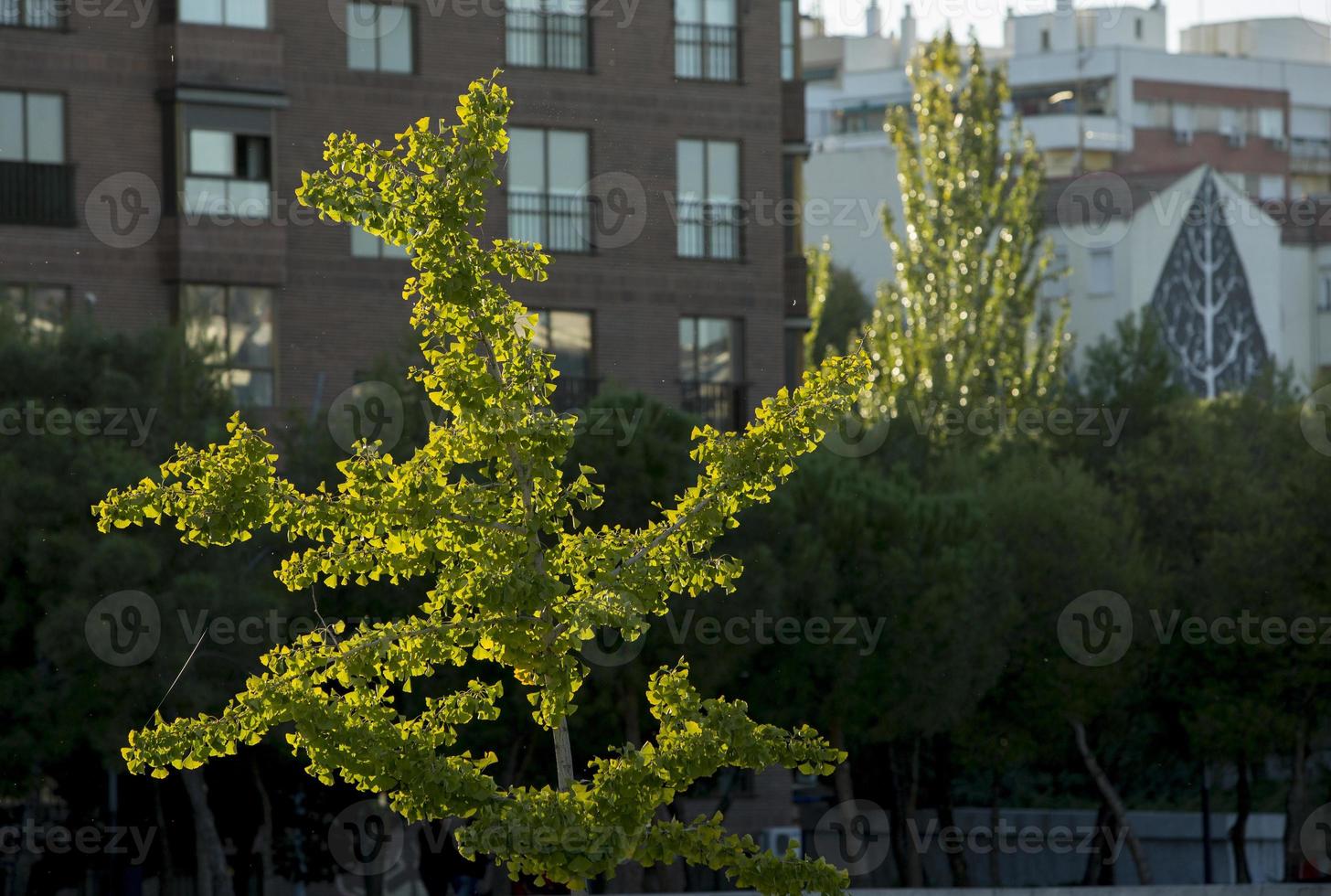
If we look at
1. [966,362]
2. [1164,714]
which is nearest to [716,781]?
[1164,714]

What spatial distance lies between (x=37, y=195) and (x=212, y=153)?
2.56 m

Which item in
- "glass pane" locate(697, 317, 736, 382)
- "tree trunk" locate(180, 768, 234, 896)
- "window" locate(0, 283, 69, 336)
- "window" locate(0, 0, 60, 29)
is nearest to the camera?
"tree trunk" locate(180, 768, 234, 896)

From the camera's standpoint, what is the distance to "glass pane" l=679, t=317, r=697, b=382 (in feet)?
120

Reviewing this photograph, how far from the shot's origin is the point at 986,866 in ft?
131

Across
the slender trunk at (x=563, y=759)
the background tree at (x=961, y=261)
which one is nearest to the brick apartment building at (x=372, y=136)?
the background tree at (x=961, y=261)

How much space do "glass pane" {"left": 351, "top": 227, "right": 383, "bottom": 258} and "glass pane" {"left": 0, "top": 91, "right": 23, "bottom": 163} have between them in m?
4.99

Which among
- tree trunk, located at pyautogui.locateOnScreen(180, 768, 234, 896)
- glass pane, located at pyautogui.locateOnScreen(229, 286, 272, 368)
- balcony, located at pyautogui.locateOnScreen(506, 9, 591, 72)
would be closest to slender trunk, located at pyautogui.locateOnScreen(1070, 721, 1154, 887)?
balcony, located at pyautogui.locateOnScreen(506, 9, 591, 72)

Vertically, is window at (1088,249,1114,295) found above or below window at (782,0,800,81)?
below

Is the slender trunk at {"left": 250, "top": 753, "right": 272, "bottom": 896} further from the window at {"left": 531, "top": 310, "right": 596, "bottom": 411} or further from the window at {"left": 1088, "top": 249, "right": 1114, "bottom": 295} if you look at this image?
the window at {"left": 1088, "top": 249, "right": 1114, "bottom": 295}

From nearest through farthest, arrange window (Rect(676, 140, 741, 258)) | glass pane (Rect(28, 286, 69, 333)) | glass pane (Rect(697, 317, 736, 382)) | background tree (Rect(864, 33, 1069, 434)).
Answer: glass pane (Rect(28, 286, 69, 333)) < window (Rect(676, 140, 741, 258)) < glass pane (Rect(697, 317, 736, 382)) < background tree (Rect(864, 33, 1069, 434))

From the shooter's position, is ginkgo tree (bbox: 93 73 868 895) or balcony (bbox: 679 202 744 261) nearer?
ginkgo tree (bbox: 93 73 868 895)

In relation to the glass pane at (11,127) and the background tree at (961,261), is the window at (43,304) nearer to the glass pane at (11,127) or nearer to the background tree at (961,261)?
the glass pane at (11,127)

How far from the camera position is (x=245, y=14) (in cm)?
3334

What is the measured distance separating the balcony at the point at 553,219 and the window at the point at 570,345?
1049 millimetres
